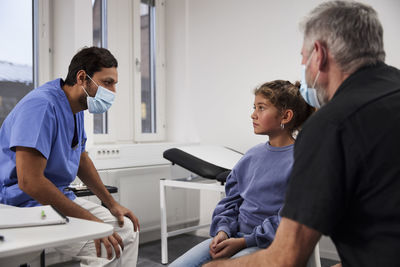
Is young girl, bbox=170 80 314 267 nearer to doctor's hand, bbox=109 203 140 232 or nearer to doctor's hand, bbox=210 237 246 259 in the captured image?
doctor's hand, bbox=210 237 246 259

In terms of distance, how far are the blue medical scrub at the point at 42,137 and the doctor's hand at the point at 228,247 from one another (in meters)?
0.70

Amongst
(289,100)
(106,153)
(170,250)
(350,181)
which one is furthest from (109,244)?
(170,250)

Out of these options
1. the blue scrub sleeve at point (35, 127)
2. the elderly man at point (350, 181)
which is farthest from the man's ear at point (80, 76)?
the elderly man at point (350, 181)

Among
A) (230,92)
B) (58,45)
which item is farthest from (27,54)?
(230,92)

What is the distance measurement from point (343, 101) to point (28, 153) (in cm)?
112

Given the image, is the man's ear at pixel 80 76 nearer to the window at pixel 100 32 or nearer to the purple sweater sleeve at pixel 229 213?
the purple sweater sleeve at pixel 229 213

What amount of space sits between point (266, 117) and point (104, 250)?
771 millimetres

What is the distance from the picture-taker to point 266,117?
4.99 feet

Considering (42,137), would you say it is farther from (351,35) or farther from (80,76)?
(351,35)

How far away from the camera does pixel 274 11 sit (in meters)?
3.00

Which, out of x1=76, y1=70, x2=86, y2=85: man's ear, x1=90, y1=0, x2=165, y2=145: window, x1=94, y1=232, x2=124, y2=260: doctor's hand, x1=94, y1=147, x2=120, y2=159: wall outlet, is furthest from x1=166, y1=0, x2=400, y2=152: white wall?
x1=94, y1=232, x2=124, y2=260: doctor's hand

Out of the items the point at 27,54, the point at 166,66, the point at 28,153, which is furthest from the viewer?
the point at 166,66

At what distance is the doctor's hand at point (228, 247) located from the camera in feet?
4.31

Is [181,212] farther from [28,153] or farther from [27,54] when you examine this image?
[28,153]
